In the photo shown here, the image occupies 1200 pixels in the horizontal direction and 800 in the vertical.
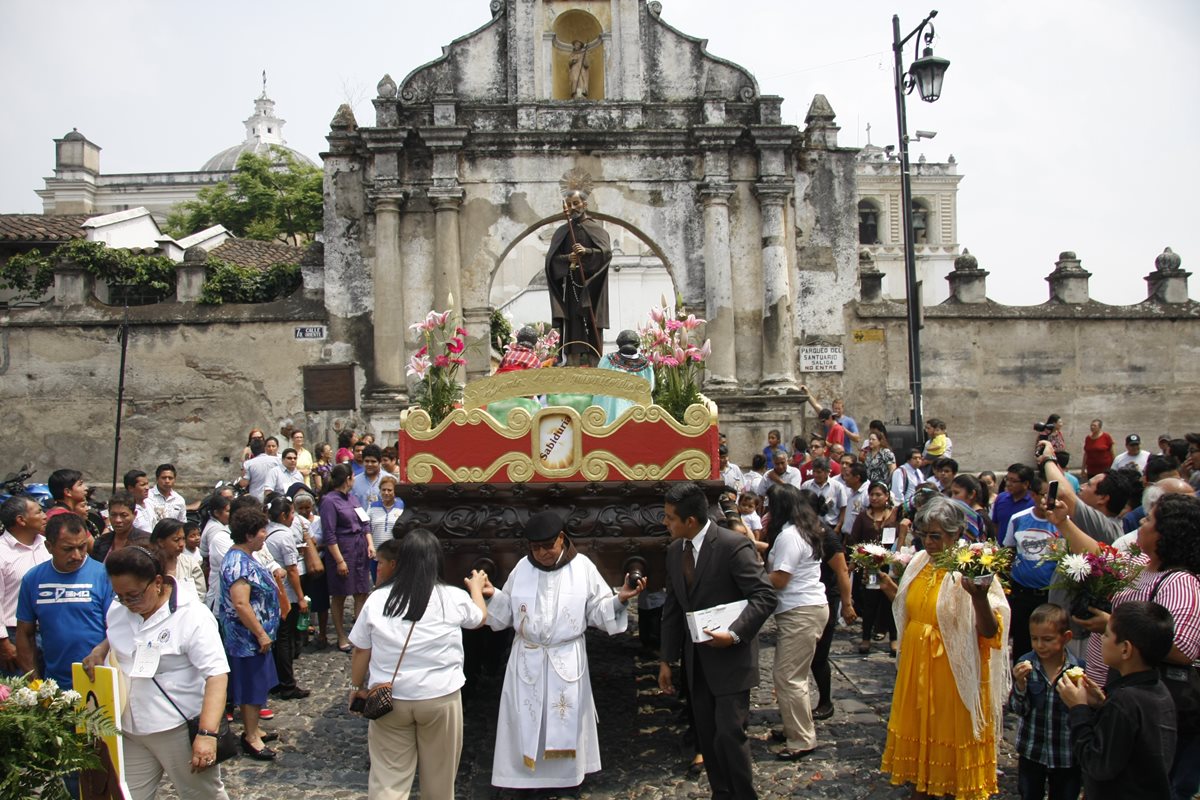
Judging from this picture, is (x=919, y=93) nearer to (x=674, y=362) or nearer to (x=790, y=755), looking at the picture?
(x=674, y=362)

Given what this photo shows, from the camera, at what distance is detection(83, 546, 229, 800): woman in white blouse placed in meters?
4.85

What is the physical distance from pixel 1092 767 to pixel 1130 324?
16.6m

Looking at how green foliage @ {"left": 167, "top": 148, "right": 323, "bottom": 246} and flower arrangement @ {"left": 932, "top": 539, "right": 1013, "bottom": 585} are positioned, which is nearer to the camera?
flower arrangement @ {"left": 932, "top": 539, "right": 1013, "bottom": 585}

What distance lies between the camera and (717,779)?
229 inches

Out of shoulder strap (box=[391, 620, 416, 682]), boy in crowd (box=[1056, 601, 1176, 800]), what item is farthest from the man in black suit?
boy in crowd (box=[1056, 601, 1176, 800])

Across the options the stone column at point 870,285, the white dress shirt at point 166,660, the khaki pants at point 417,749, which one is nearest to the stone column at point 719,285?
the stone column at point 870,285

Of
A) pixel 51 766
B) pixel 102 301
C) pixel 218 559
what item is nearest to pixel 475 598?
pixel 51 766

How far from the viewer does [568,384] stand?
7.22 m

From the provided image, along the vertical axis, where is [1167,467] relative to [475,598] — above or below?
above

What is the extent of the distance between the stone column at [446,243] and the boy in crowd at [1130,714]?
43.9ft

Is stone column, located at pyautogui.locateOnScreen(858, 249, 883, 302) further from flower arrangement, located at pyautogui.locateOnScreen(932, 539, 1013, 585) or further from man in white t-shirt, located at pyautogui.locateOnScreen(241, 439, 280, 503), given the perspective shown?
flower arrangement, located at pyautogui.locateOnScreen(932, 539, 1013, 585)

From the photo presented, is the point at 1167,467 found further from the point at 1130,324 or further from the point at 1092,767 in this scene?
the point at 1130,324

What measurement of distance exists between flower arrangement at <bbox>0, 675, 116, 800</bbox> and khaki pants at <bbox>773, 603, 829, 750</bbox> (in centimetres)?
414

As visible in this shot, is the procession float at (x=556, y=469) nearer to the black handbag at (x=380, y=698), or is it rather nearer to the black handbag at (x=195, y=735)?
the black handbag at (x=380, y=698)
